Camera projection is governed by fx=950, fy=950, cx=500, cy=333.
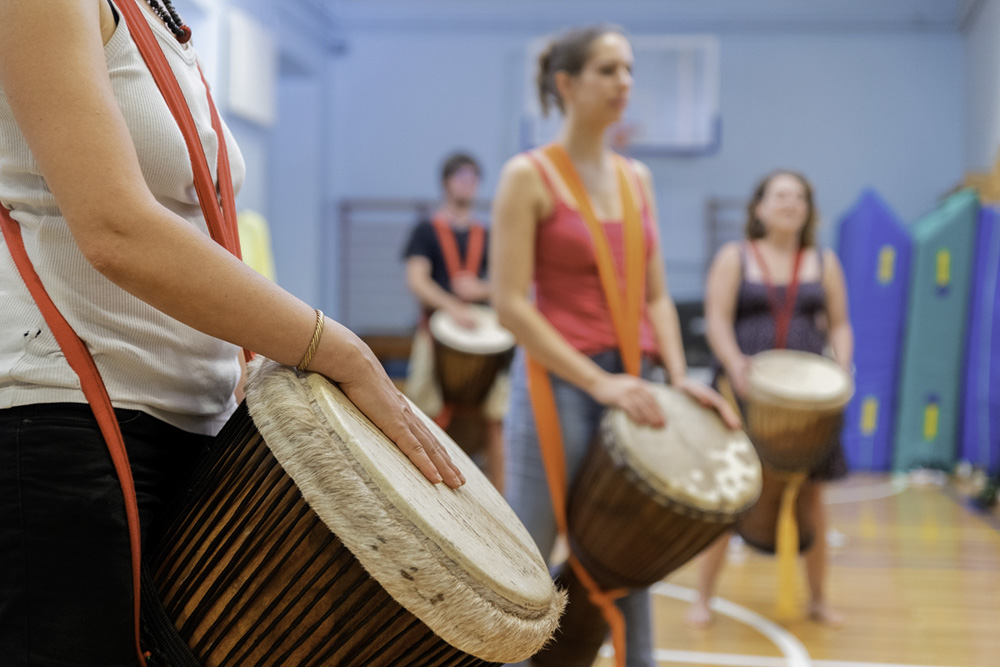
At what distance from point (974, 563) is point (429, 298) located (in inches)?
105

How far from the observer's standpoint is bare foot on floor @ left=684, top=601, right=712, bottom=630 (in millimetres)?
3230

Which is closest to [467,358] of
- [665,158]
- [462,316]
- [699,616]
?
[462,316]

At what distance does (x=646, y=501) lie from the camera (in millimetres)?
1765

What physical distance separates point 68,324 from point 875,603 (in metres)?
3.30

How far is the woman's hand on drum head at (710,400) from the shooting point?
2.02 meters

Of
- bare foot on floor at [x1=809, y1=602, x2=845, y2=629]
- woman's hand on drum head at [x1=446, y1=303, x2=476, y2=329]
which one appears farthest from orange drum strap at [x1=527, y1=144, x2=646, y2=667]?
woman's hand on drum head at [x1=446, y1=303, x2=476, y2=329]

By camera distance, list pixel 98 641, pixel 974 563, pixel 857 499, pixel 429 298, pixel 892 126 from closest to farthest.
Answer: pixel 98 641
pixel 974 563
pixel 429 298
pixel 857 499
pixel 892 126

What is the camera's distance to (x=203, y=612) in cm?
93

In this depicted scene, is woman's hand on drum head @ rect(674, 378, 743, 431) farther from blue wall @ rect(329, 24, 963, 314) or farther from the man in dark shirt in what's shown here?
blue wall @ rect(329, 24, 963, 314)

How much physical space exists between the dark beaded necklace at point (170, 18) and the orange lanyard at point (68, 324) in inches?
1.7

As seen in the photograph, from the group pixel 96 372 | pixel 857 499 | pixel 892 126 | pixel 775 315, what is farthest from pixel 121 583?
pixel 892 126

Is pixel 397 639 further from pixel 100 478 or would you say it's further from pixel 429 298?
pixel 429 298

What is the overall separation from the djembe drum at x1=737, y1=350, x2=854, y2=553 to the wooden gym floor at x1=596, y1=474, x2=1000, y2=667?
1.17 feet

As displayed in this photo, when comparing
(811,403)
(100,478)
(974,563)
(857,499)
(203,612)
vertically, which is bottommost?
(857,499)
